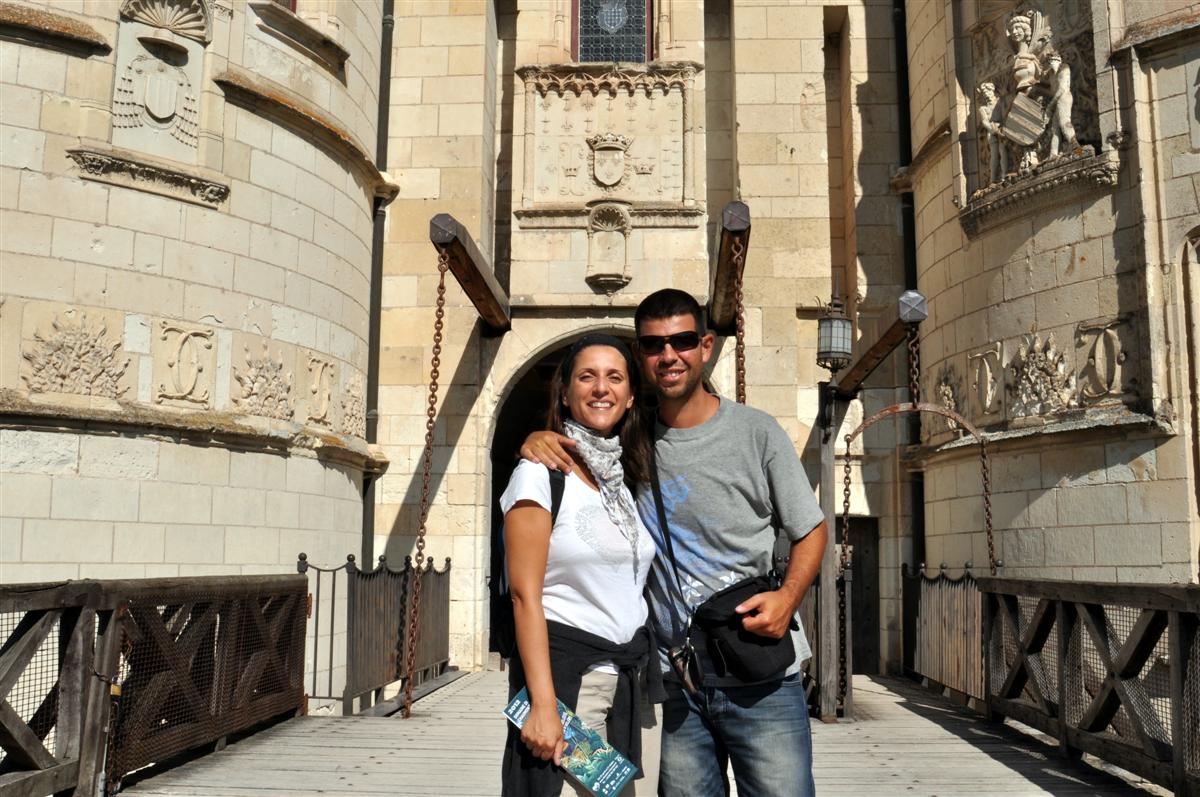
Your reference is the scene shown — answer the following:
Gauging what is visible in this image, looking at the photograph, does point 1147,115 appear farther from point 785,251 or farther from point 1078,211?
point 785,251

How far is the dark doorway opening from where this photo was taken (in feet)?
38.8

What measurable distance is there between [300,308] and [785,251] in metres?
5.56

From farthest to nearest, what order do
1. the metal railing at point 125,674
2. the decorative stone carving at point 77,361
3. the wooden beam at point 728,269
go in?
the decorative stone carving at point 77,361, the wooden beam at point 728,269, the metal railing at point 125,674

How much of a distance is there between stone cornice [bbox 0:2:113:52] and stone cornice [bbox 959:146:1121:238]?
7.89 metres

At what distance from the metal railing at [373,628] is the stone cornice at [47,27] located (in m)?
4.35

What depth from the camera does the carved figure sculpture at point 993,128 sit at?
32.2ft

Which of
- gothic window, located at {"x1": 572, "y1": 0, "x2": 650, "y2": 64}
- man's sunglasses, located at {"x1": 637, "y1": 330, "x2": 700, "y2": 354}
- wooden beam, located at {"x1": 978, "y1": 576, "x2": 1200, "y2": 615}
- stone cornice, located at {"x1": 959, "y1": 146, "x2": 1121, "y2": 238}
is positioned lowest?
wooden beam, located at {"x1": 978, "y1": 576, "x2": 1200, "y2": 615}

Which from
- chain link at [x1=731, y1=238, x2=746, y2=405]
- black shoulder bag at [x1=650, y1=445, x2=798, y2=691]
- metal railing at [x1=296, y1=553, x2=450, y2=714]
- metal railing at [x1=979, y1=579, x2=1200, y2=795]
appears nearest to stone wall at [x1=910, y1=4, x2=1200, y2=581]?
metal railing at [x1=979, y1=579, x2=1200, y2=795]

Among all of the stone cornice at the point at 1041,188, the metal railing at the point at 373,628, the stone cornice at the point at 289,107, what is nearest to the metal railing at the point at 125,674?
the metal railing at the point at 373,628

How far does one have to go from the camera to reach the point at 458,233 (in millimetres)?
8070

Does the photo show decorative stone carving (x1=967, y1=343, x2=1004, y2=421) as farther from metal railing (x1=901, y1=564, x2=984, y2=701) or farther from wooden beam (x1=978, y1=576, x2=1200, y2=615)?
wooden beam (x1=978, y1=576, x2=1200, y2=615)

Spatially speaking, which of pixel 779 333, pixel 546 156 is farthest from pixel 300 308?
pixel 779 333

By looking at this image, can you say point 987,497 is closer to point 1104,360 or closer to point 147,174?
point 1104,360

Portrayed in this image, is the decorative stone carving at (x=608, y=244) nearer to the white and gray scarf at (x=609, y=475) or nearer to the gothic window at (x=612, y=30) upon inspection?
the gothic window at (x=612, y=30)
